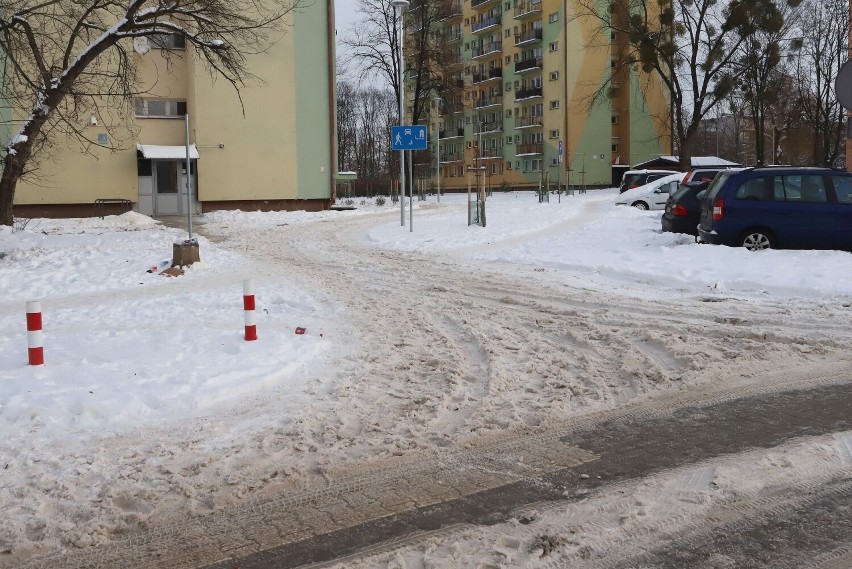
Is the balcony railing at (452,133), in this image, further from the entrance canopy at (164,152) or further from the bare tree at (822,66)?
the entrance canopy at (164,152)

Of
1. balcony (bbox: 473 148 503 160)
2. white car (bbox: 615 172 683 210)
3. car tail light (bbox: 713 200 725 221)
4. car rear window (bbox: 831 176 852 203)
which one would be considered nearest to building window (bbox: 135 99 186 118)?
white car (bbox: 615 172 683 210)

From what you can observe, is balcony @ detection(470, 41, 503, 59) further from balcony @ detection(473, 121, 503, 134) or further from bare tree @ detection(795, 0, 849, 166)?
bare tree @ detection(795, 0, 849, 166)

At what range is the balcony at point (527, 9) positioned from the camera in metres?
78.4

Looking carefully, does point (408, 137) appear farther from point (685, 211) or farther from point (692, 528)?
point (692, 528)

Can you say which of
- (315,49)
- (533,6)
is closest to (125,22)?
(315,49)

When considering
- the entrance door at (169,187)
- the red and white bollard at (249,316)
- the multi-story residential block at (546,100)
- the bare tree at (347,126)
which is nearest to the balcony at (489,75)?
the multi-story residential block at (546,100)

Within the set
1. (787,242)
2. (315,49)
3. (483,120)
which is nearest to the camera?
(787,242)

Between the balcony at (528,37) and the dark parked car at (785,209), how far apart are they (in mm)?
67469

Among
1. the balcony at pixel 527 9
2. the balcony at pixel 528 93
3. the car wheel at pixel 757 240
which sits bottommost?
the car wheel at pixel 757 240

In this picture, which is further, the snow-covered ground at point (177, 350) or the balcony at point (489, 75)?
the balcony at point (489, 75)

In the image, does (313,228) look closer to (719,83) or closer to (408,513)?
(408,513)

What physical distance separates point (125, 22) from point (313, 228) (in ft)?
31.0

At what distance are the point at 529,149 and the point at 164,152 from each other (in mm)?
48747

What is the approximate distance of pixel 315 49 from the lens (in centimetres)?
3975
